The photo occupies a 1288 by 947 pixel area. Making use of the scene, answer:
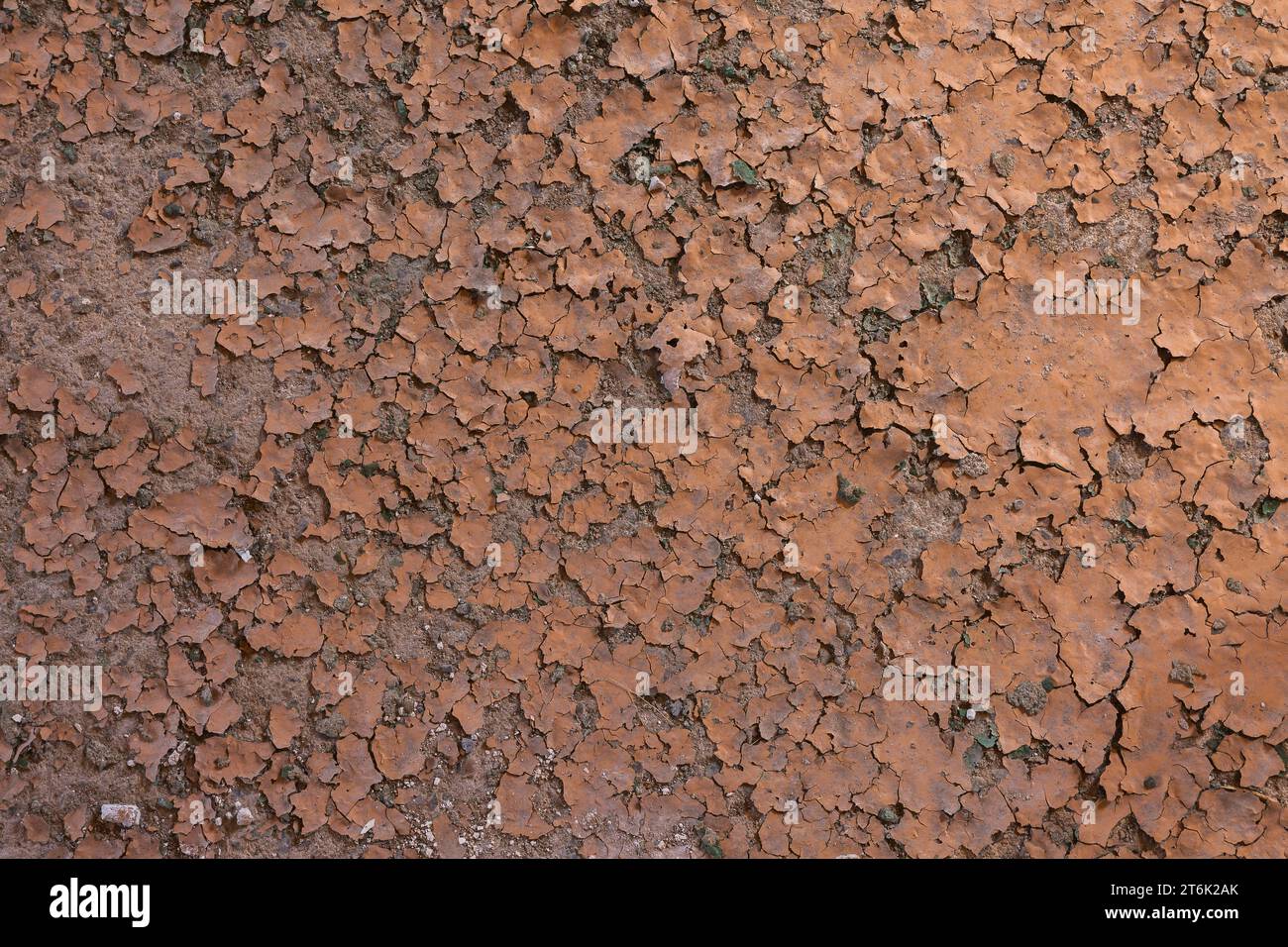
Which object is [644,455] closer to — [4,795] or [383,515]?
[383,515]

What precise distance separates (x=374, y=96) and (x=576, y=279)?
1.25 feet

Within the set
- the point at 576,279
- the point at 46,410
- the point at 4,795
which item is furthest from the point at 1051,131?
the point at 4,795

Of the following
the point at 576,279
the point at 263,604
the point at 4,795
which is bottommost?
the point at 4,795

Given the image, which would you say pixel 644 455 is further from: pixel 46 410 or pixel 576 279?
pixel 46 410

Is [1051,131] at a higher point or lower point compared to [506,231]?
higher

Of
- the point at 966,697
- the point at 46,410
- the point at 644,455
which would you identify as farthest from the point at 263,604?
the point at 966,697

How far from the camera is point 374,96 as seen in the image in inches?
49.1

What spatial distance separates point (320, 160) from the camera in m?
1.25

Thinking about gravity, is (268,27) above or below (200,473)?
above

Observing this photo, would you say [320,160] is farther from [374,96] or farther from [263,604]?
[263,604]

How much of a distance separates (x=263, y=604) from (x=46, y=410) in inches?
15.7

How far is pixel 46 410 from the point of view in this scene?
123 cm
